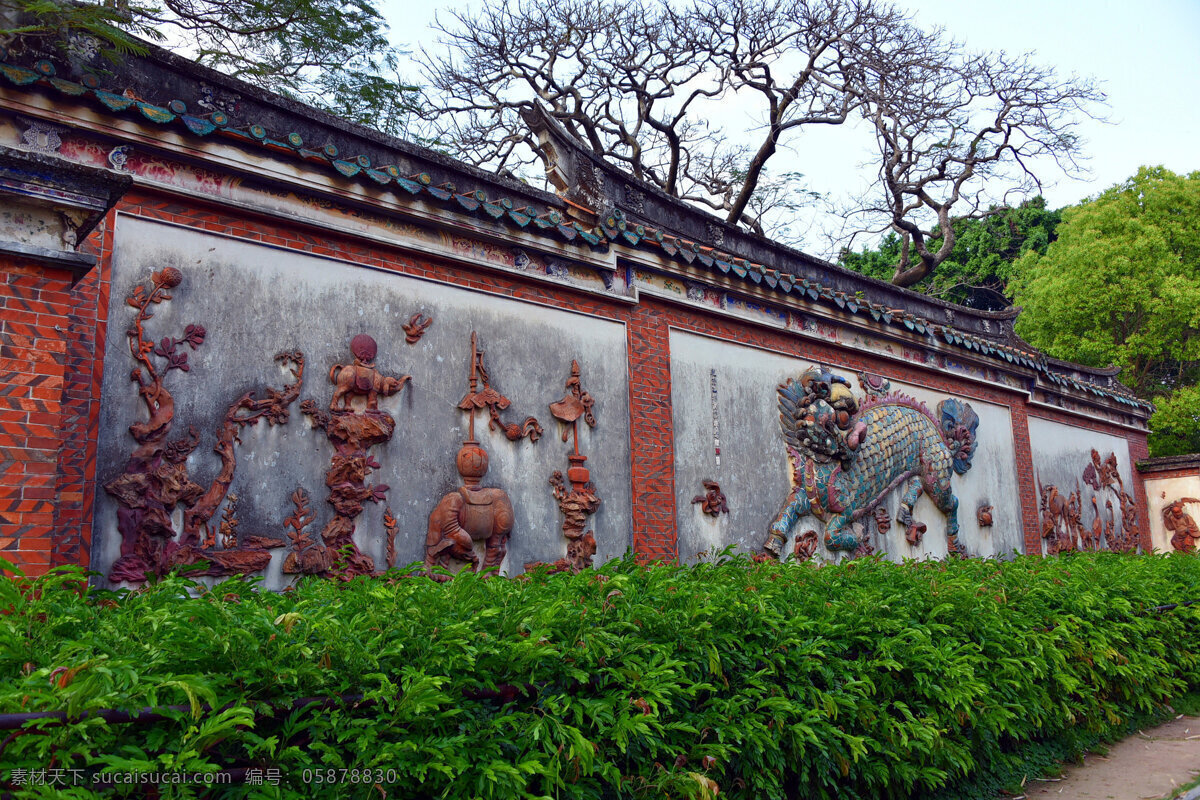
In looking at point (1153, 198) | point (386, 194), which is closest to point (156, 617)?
point (386, 194)

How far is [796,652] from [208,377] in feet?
11.0

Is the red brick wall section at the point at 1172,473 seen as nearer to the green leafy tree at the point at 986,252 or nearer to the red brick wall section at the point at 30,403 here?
the green leafy tree at the point at 986,252

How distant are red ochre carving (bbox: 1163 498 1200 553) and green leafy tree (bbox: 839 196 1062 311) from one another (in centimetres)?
1059

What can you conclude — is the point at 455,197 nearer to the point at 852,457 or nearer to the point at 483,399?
the point at 483,399

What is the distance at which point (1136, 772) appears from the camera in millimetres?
5074

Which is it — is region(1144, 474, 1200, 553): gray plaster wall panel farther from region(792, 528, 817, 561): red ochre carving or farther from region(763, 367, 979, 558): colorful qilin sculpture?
region(792, 528, 817, 561): red ochre carving

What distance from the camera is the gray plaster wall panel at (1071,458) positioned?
11297 mm

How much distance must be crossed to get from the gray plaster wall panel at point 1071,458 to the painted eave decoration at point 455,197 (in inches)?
105

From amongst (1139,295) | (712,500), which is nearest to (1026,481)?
(712,500)

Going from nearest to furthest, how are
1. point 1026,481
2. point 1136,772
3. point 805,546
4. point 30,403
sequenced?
1. point 30,403
2. point 1136,772
3. point 805,546
4. point 1026,481

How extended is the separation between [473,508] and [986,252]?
22.9m

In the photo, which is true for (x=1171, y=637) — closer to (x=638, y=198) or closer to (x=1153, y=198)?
(x=638, y=198)

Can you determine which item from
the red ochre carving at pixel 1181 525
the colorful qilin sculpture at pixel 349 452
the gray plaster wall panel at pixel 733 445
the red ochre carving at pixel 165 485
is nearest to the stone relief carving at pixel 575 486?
the gray plaster wall panel at pixel 733 445

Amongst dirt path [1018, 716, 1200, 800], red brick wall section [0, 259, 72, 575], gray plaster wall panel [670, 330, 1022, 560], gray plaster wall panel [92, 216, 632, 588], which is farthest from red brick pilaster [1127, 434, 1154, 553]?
red brick wall section [0, 259, 72, 575]
